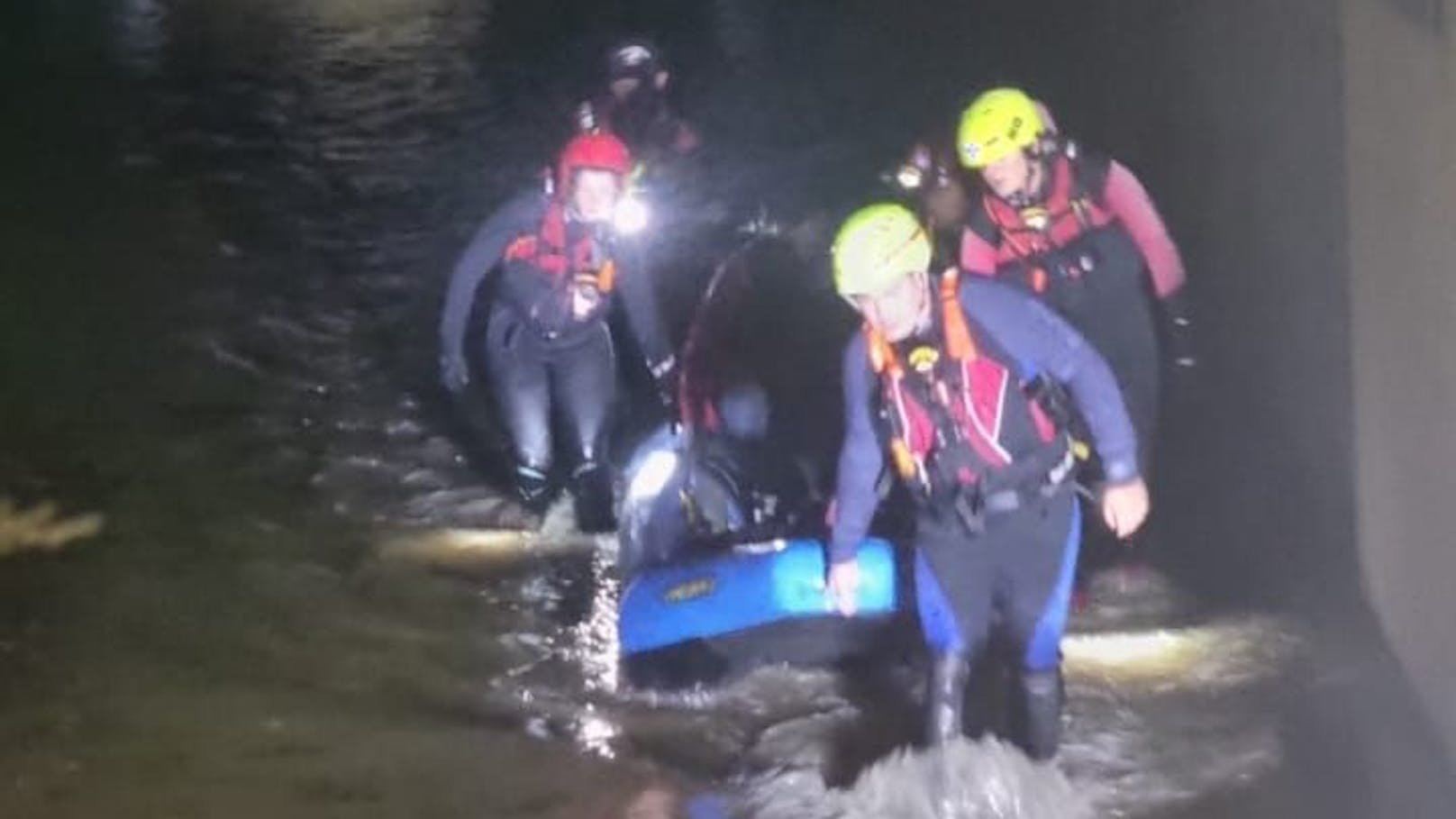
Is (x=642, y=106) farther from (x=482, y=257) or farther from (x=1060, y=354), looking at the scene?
(x=1060, y=354)

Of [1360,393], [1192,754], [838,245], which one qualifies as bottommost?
[1192,754]

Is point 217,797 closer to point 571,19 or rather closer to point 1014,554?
point 1014,554

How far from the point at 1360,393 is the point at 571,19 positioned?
12879 mm

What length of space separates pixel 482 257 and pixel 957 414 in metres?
2.42

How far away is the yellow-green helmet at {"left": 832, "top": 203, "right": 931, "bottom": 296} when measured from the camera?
15.6 ft

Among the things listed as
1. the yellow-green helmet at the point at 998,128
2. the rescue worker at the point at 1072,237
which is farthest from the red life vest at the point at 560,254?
the yellow-green helmet at the point at 998,128

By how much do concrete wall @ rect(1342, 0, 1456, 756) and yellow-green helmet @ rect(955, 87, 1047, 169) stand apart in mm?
928

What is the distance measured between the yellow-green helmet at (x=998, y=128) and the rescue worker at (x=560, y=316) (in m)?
1.27

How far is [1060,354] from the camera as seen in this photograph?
196 inches

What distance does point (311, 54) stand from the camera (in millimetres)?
16641

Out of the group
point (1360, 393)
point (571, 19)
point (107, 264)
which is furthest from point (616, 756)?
point (571, 19)

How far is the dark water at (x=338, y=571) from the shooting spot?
18.1 ft

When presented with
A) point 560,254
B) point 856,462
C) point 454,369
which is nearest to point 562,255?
point 560,254

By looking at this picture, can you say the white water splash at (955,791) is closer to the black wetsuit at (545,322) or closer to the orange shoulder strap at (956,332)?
the orange shoulder strap at (956,332)
